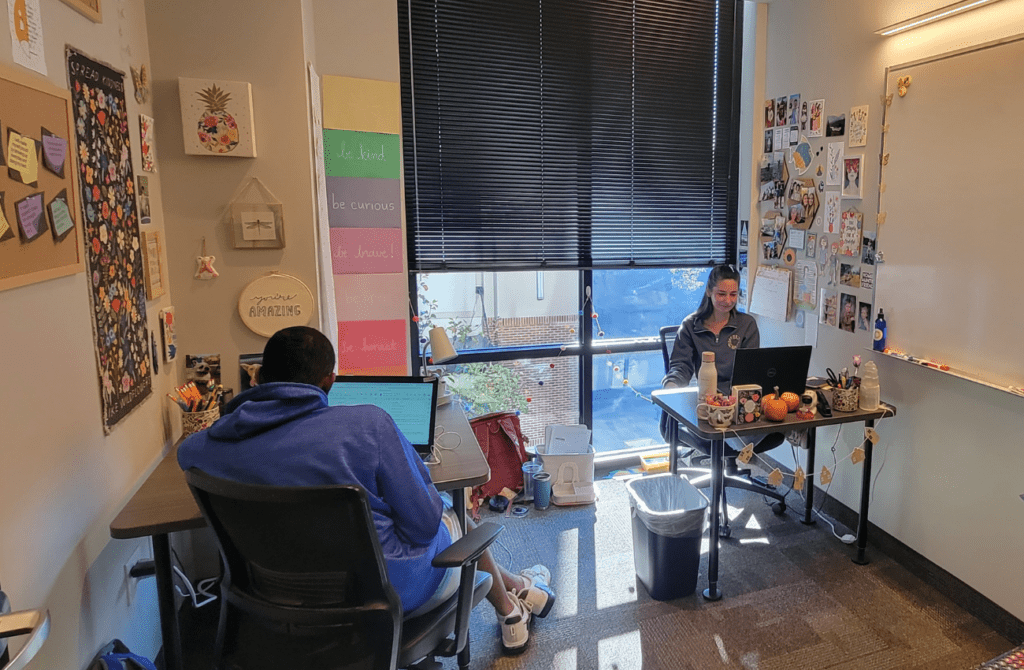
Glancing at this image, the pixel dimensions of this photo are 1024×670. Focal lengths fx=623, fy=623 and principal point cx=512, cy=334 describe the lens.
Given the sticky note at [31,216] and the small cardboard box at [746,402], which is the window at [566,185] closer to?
the small cardboard box at [746,402]

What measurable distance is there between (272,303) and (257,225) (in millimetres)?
292

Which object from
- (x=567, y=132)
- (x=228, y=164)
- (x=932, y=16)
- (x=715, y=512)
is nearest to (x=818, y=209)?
(x=932, y=16)

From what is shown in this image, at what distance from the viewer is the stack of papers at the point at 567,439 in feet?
11.1

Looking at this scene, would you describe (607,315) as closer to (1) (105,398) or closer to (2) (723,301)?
(2) (723,301)

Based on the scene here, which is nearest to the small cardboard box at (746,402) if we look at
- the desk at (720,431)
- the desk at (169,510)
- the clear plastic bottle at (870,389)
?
the desk at (720,431)

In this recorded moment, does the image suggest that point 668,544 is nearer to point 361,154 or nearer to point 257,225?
point 257,225

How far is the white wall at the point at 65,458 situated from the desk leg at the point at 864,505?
9.03ft

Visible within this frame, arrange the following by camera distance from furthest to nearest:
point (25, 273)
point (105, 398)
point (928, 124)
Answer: point (928, 124)
point (105, 398)
point (25, 273)

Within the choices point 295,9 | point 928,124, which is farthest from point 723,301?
point 295,9

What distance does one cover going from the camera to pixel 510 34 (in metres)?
3.12

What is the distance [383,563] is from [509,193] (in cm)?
228

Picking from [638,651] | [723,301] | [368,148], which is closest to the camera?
[638,651]

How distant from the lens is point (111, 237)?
177cm

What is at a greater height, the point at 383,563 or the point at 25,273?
the point at 25,273
